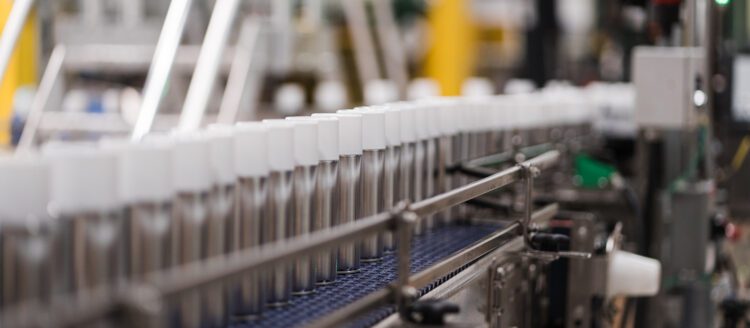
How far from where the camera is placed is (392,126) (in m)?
2.28

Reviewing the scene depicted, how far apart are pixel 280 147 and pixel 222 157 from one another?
0.51 ft

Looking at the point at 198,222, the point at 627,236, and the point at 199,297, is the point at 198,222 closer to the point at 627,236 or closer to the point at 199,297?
the point at 199,297

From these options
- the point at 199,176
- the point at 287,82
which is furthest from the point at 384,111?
the point at 287,82

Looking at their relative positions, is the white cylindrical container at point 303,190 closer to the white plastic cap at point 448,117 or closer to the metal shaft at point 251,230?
the metal shaft at point 251,230

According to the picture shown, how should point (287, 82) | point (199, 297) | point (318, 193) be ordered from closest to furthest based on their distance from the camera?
1. point (199, 297)
2. point (318, 193)
3. point (287, 82)

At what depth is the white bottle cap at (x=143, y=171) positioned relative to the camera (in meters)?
1.43

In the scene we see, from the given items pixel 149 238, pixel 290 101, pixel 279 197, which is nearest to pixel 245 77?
pixel 290 101

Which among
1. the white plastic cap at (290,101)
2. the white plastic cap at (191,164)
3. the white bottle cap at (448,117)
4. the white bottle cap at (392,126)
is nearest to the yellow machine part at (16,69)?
the white plastic cap at (290,101)

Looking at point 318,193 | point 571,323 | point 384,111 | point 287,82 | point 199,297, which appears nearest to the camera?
point 199,297

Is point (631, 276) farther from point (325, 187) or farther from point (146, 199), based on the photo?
point (146, 199)

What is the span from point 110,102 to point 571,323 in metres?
4.21

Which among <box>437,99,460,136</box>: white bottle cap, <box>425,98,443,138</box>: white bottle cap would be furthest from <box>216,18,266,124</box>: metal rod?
<box>425,98,443,138</box>: white bottle cap

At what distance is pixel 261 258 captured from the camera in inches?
53.1

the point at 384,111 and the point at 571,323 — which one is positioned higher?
the point at 384,111
